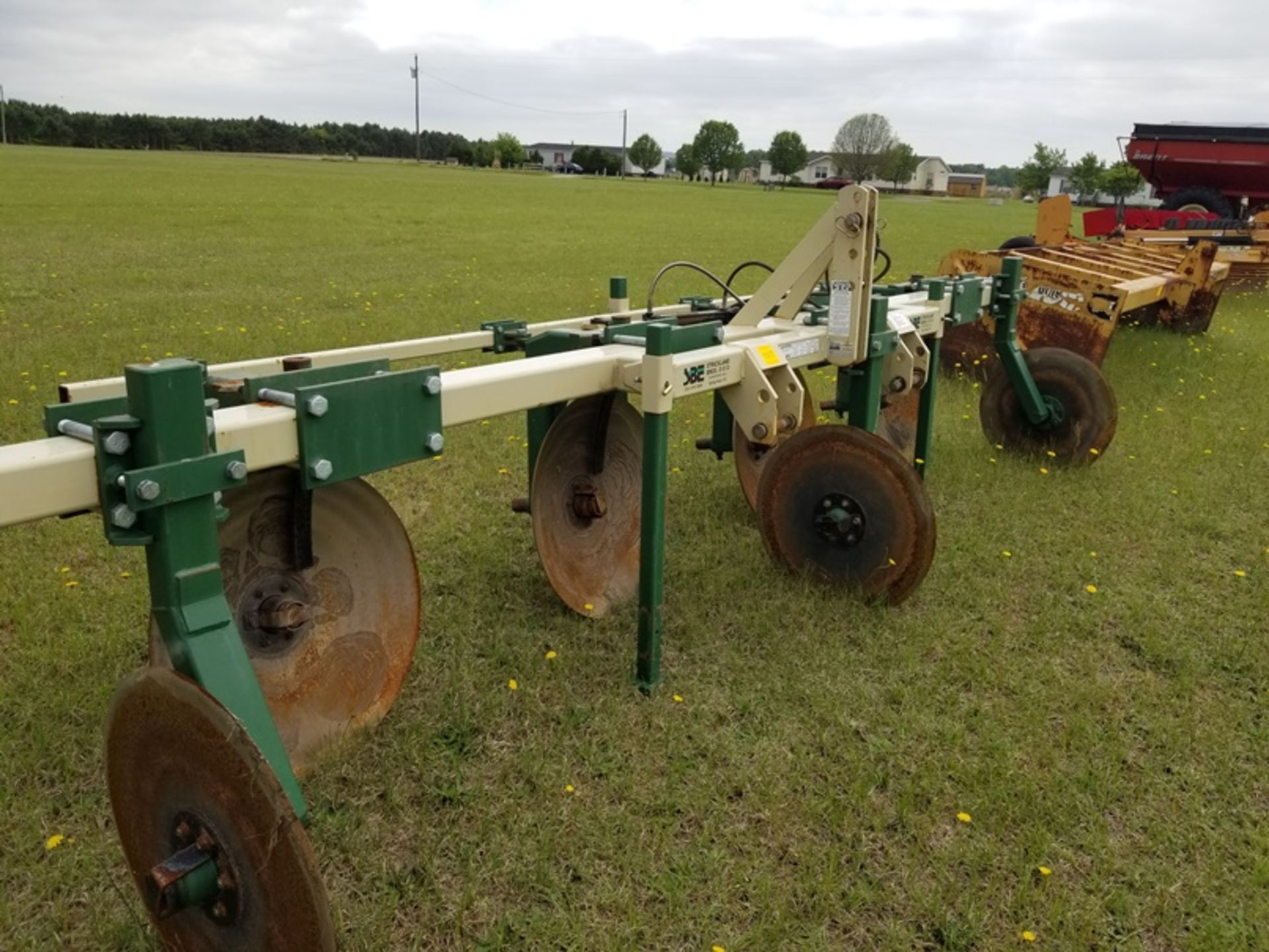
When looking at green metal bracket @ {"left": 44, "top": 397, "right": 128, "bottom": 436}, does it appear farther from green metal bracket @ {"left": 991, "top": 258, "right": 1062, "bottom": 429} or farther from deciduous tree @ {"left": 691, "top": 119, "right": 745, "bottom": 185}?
deciduous tree @ {"left": 691, "top": 119, "right": 745, "bottom": 185}

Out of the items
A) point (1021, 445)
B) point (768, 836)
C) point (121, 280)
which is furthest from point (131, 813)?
point (121, 280)

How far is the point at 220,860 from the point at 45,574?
8.14 feet

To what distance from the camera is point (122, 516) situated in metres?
1.72

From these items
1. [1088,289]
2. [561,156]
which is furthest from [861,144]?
[1088,289]

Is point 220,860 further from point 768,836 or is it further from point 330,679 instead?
point 768,836

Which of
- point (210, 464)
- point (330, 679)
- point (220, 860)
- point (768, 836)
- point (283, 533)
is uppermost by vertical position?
point (210, 464)

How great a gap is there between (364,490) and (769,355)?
4.35ft

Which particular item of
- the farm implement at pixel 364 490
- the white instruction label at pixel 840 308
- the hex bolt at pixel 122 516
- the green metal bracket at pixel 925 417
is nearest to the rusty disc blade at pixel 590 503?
the farm implement at pixel 364 490

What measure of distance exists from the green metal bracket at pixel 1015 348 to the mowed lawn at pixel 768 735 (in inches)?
11.5

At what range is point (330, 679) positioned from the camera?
2908 millimetres

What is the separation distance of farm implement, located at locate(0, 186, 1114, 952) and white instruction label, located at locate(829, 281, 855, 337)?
13 mm

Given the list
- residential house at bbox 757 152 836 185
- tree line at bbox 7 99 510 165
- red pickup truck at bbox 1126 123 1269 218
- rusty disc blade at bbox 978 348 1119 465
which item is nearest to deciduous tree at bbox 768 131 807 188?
residential house at bbox 757 152 836 185

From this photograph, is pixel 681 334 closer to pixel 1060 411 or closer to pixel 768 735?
pixel 768 735

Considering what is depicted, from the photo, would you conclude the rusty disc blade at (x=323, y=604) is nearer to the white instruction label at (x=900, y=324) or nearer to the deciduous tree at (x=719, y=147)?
the white instruction label at (x=900, y=324)
